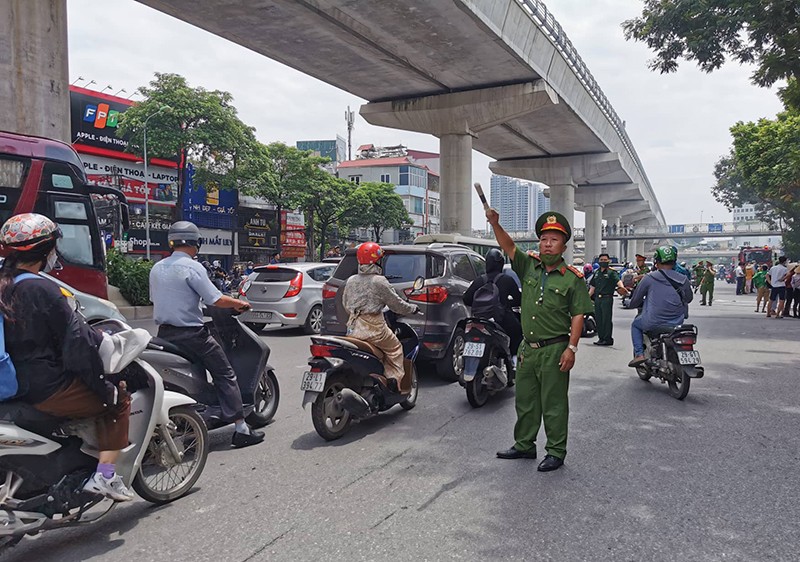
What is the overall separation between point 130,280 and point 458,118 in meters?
17.0

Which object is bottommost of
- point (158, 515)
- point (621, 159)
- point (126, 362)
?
point (158, 515)

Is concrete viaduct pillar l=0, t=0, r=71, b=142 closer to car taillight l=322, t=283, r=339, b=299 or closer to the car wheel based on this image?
the car wheel

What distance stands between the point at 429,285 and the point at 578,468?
→ 3.23 meters

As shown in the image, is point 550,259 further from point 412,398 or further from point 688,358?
point 688,358

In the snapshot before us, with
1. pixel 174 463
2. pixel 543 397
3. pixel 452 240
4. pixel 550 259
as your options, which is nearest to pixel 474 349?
pixel 543 397

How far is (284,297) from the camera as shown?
37.8 ft

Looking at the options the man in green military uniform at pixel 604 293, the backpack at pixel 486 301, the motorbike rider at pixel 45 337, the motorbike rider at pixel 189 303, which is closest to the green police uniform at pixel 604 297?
the man in green military uniform at pixel 604 293

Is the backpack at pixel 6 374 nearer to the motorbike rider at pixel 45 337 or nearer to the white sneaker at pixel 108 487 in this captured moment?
the motorbike rider at pixel 45 337

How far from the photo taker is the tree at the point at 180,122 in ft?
87.1

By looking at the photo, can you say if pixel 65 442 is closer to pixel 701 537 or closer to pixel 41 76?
pixel 701 537

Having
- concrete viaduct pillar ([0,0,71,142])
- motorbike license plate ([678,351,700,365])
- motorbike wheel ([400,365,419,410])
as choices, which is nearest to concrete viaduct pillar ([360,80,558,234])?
concrete viaduct pillar ([0,0,71,142])

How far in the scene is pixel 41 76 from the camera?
39.5ft

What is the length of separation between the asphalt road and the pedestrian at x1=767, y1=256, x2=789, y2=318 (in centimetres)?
1143

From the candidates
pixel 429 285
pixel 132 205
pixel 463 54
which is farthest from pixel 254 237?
pixel 429 285
